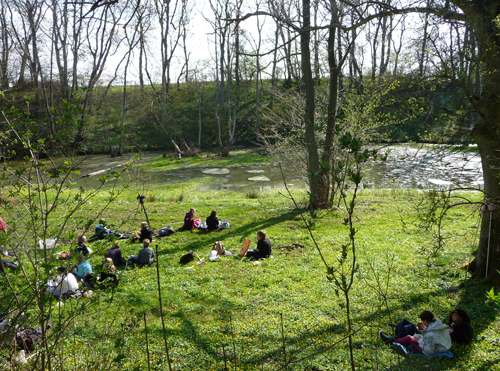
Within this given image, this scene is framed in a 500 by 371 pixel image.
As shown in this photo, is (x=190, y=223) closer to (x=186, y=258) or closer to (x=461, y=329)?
(x=186, y=258)

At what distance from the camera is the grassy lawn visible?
649 cm

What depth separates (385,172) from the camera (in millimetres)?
24672

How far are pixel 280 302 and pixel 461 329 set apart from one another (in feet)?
10.4

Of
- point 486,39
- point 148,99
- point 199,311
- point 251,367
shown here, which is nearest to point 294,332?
point 251,367

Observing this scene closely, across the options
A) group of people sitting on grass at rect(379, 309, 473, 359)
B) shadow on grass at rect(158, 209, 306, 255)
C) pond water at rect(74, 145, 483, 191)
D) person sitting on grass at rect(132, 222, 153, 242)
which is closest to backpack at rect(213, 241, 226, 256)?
shadow on grass at rect(158, 209, 306, 255)

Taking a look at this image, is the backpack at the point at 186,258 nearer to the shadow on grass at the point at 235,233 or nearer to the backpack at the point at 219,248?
the backpack at the point at 219,248

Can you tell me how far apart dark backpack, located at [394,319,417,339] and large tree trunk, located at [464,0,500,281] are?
1.68 m

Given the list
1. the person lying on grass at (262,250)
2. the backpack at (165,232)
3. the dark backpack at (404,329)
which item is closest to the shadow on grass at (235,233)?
the backpack at (165,232)

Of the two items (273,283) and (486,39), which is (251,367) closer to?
(273,283)

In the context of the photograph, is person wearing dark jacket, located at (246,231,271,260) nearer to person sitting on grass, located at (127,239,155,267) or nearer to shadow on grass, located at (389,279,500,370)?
person sitting on grass, located at (127,239,155,267)

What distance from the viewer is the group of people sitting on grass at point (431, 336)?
6.68m

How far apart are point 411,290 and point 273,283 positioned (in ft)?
9.03

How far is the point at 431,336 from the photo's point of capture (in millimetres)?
6699

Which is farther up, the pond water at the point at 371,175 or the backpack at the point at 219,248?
the pond water at the point at 371,175
